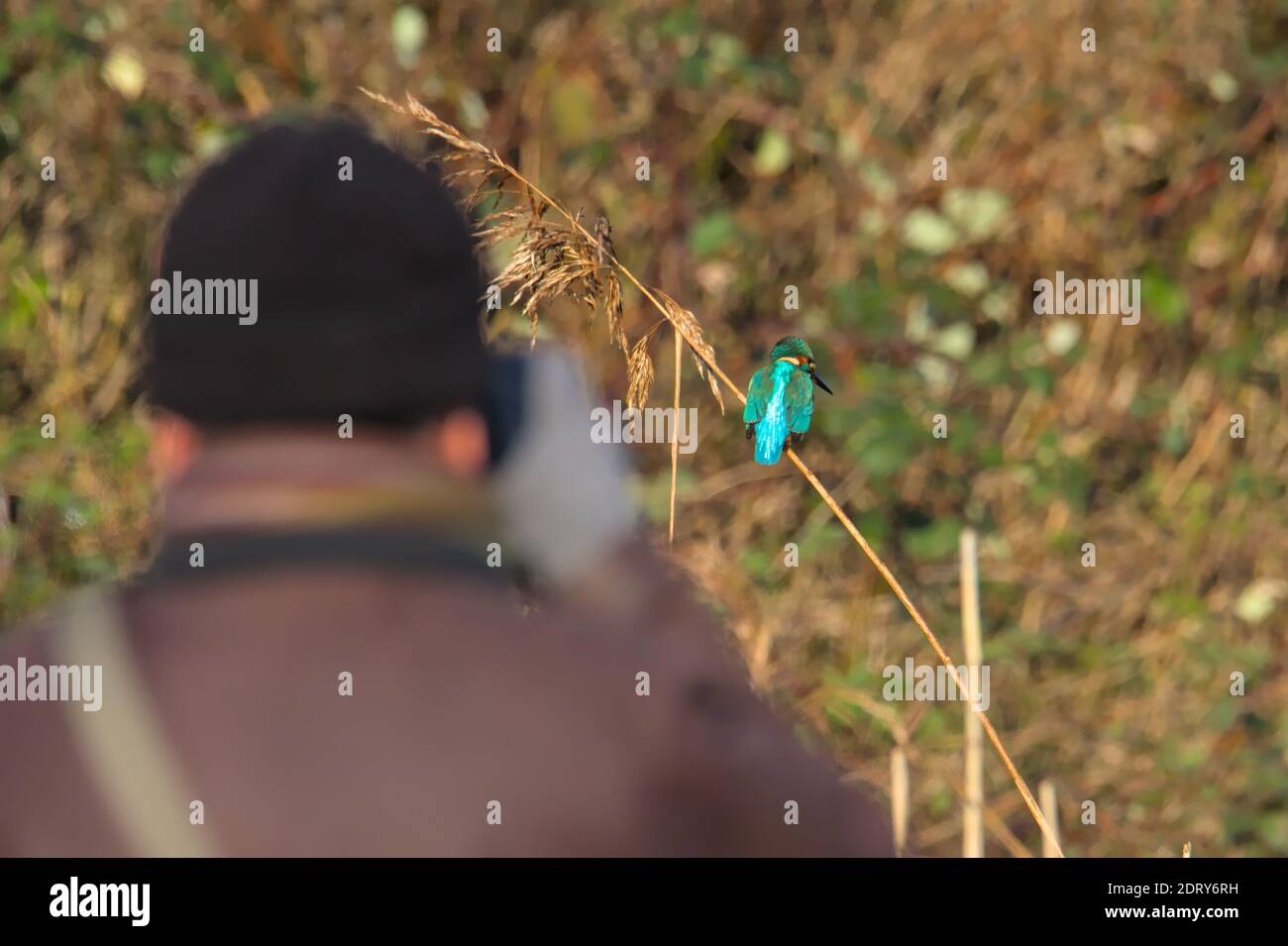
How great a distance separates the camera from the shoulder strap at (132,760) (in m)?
0.99

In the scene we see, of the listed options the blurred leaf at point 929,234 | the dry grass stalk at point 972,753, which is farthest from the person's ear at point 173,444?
the blurred leaf at point 929,234

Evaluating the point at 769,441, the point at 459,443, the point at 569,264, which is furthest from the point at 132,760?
the point at 769,441

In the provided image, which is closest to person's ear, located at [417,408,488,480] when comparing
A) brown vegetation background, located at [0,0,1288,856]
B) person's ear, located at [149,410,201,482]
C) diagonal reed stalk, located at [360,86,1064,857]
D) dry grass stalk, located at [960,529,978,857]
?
person's ear, located at [149,410,201,482]

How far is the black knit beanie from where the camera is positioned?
43.1 inches

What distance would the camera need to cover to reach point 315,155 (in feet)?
3.76

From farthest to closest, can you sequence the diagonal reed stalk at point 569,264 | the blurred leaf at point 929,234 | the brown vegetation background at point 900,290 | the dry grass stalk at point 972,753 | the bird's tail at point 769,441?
1. the blurred leaf at point 929,234
2. the brown vegetation background at point 900,290
3. the dry grass stalk at point 972,753
4. the bird's tail at point 769,441
5. the diagonal reed stalk at point 569,264

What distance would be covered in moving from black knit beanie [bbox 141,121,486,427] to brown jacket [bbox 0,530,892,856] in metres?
0.12

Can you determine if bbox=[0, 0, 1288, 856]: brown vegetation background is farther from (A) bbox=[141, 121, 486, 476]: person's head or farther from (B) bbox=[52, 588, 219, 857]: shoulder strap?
(B) bbox=[52, 588, 219, 857]: shoulder strap

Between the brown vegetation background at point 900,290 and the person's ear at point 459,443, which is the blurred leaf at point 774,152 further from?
the person's ear at point 459,443

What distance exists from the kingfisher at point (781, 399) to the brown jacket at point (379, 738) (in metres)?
0.72

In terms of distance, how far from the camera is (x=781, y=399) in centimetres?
185
